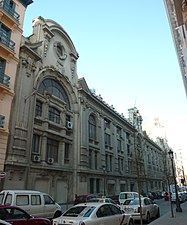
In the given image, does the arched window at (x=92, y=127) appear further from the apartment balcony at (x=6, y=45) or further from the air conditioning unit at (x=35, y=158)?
the apartment balcony at (x=6, y=45)

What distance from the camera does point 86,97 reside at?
1297 inches

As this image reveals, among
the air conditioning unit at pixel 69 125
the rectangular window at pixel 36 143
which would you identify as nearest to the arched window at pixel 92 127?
the air conditioning unit at pixel 69 125

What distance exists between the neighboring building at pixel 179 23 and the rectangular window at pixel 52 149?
16.0 metres

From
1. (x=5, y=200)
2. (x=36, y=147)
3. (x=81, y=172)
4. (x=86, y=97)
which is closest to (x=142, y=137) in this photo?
(x=86, y=97)

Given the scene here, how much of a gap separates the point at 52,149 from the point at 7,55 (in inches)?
428

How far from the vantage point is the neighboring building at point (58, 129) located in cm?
1958

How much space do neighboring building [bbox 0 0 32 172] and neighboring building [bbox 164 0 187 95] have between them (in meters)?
13.8

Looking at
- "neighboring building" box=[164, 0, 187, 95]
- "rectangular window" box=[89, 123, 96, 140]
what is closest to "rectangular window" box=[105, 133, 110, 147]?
"rectangular window" box=[89, 123, 96, 140]

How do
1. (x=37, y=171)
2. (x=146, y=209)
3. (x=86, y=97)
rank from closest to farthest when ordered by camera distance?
(x=146, y=209), (x=37, y=171), (x=86, y=97)

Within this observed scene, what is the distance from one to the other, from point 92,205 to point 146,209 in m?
6.88

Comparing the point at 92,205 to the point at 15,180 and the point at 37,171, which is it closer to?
the point at 15,180

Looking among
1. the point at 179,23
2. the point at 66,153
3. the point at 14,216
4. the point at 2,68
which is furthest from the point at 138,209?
the point at 2,68

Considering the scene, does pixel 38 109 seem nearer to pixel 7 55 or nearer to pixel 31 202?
pixel 7 55

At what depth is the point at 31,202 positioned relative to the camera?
37.9ft
